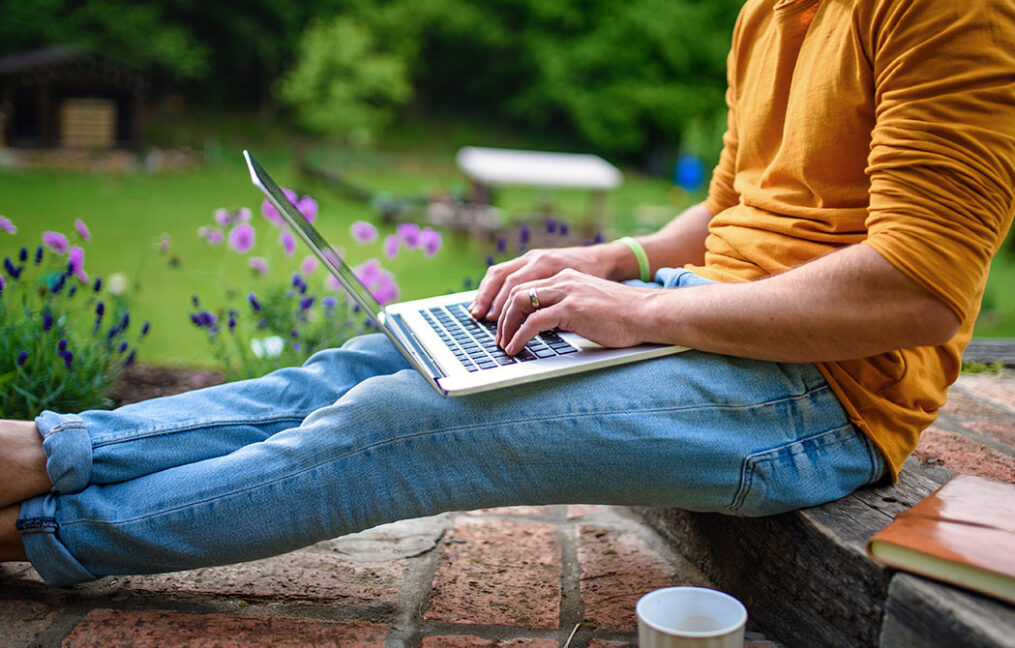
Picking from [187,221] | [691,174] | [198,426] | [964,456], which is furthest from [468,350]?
[691,174]

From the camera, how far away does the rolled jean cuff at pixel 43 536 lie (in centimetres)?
104

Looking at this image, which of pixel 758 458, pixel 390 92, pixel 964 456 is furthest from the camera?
pixel 390 92

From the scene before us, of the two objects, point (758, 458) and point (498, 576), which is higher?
point (758, 458)

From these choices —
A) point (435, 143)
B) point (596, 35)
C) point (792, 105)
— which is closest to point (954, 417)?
point (792, 105)

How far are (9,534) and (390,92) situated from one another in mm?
15701

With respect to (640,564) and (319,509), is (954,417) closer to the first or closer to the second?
(640,564)

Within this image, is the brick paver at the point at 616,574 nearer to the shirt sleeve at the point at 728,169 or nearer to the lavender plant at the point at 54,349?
the shirt sleeve at the point at 728,169

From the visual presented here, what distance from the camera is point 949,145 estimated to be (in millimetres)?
905

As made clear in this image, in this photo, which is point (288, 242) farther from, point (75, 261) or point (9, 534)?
point (9, 534)

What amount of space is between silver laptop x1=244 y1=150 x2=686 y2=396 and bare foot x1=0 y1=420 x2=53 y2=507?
42 cm

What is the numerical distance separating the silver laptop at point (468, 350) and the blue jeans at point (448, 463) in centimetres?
2

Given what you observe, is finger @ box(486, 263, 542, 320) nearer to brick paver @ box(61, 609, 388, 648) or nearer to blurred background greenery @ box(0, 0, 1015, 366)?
brick paver @ box(61, 609, 388, 648)

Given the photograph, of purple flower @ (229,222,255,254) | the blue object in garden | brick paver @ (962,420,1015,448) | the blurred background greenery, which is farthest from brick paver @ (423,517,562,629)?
the blue object in garden

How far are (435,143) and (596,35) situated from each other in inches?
175
